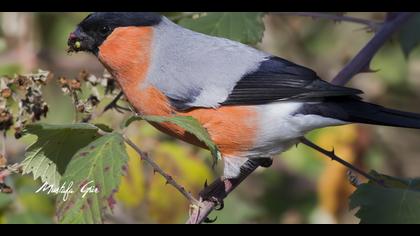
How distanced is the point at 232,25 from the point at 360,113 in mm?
800

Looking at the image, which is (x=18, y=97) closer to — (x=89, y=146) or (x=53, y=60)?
(x=89, y=146)

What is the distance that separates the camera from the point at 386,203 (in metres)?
2.84

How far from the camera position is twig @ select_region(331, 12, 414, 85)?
11.2 feet

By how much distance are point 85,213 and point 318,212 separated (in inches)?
117

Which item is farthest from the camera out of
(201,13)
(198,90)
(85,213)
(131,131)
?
(131,131)

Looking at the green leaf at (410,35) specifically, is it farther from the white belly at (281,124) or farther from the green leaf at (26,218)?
the green leaf at (26,218)

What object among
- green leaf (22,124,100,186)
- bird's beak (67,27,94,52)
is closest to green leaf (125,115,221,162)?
green leaf (22,124,100,186)

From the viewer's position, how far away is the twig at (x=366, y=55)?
11.2ft

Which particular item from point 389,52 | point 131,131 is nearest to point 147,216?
point 131,131

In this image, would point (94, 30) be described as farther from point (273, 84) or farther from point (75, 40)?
point (273, 84)

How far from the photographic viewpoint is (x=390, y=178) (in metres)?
3.00

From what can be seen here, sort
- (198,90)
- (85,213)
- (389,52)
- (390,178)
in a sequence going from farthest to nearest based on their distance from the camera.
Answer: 1. (389,52)
2. (198,90)
3. (390,178)
4. (85,213)
